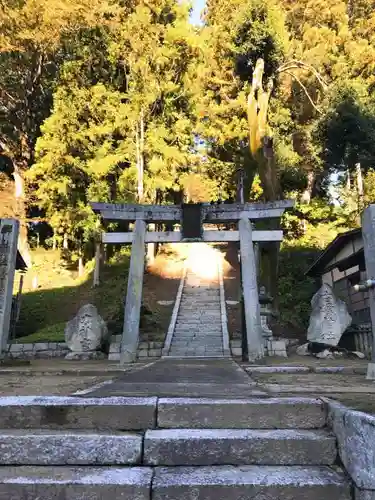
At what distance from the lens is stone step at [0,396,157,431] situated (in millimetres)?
2734

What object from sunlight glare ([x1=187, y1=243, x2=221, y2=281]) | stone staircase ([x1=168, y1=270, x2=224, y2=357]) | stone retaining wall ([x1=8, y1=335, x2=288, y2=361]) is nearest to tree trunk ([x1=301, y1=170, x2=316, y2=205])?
sunlight glare ([x1=187, y1=243, x2=221, y2=281])

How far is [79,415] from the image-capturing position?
2.75m

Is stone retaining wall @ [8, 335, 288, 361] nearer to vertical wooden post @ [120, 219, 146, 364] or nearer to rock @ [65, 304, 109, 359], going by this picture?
rock @ [65, 304, 109, 359]

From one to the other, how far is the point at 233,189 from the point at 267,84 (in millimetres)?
10791

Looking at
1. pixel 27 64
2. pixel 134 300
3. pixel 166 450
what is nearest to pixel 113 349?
pixel 134 300

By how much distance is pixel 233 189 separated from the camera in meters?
24.6

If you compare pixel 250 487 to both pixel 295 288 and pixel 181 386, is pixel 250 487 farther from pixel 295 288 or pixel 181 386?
pixel 295 288

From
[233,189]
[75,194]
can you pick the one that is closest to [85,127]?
[75,194]

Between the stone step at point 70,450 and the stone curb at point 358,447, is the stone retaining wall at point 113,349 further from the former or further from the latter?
the stone curb at point 358,447

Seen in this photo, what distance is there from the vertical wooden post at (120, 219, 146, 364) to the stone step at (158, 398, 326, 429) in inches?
265

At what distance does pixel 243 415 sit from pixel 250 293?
7218 mm

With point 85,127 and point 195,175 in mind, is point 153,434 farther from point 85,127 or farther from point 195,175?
point 195,175

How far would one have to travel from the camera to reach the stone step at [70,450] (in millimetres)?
2434

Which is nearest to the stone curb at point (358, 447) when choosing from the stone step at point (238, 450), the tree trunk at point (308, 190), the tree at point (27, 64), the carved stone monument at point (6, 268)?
the stone step at point (238, 450)
